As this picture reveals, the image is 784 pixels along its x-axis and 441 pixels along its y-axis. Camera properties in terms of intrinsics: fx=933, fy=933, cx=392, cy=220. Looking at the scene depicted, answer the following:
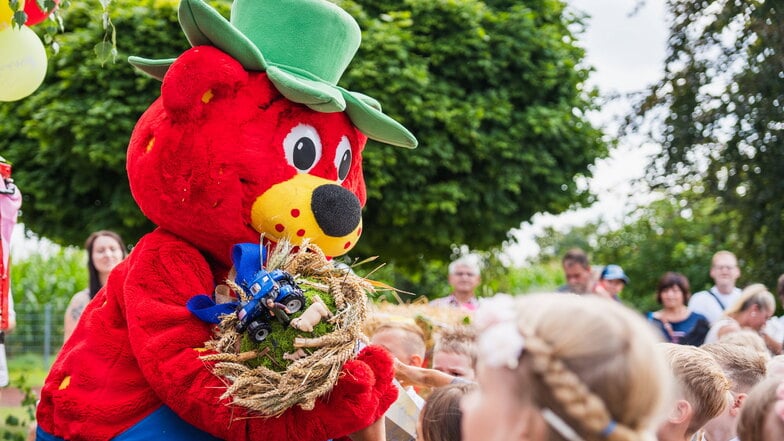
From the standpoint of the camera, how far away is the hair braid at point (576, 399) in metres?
1.56

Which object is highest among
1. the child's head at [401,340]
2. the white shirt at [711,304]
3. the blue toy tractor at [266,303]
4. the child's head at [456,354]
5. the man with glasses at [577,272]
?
the blue toy tractor at [266,303]

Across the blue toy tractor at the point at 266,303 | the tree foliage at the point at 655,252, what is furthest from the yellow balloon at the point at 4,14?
the tree foliage at the point at 655,252

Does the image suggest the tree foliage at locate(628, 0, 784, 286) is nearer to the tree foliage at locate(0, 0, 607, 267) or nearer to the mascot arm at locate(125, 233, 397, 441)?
the tree foliage at locate(0, 0, 607, 267)

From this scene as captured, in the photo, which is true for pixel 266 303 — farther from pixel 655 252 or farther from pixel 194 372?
pixel 655 252

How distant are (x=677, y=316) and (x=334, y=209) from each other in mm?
4456

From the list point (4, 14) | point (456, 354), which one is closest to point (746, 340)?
point (456, 354)

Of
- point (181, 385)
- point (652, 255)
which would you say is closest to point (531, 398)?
point (181, 385)

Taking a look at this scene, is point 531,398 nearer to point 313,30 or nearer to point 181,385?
point 181,385

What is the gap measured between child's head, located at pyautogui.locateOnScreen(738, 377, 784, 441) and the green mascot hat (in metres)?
1.56

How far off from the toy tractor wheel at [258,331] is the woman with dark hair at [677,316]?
15.0ft

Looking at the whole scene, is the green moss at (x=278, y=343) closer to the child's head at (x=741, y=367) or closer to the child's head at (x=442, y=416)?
the child's head at (x=442, y=416)

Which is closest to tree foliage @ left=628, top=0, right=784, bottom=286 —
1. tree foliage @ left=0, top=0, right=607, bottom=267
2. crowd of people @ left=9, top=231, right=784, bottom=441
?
tree foliage @ left=0, top=0, right=607, bottom=267

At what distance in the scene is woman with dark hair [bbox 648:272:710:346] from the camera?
6.73 metres

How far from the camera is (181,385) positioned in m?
2.87
